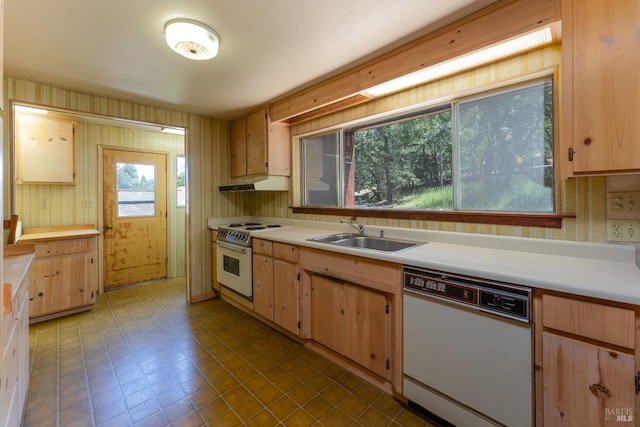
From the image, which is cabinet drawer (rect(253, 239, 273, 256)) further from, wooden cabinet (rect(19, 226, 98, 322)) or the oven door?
wooden cabinet (rect(19, 226, 98, 322))

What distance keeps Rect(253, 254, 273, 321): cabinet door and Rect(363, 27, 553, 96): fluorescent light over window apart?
1767mm

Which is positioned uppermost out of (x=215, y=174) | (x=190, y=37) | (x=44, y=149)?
(x=190, y=37)

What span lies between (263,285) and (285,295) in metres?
0.35

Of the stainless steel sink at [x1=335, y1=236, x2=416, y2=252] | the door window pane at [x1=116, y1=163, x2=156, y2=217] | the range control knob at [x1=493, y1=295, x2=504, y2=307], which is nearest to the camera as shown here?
the range control knob at [x1=493, y1=295, x2=504, y2=307]

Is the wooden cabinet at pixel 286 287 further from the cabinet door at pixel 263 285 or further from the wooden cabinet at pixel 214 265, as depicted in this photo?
the wooden cabinet at pixel 214 265

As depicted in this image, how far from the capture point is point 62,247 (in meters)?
2.97

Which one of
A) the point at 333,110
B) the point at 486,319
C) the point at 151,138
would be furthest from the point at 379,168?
the point at 151,138

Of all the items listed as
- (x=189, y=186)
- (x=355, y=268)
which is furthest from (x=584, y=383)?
(x=189, y=186)

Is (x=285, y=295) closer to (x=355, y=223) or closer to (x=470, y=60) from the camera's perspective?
(x=355, y=223)

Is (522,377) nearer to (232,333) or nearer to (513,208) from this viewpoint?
(513,208)

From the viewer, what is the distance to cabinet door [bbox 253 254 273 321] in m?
2.63

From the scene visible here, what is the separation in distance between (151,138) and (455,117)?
4166mm

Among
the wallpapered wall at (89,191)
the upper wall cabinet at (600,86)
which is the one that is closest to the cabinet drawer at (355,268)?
the upper wall cabinet at (600,86)

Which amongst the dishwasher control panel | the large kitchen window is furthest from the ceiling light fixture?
the dishwasher control panel
